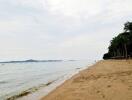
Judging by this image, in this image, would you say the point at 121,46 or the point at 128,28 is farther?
the point at 121,46

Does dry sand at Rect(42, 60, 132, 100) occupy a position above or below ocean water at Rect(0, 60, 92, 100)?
above

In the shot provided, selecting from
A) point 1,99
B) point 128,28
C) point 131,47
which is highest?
point 128,28

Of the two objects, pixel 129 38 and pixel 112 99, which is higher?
pixel 129 38

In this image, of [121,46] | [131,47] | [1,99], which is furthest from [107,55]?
[1,99]

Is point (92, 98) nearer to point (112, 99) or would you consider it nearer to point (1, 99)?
point (112, 99)

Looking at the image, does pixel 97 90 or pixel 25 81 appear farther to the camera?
pixel 25 81

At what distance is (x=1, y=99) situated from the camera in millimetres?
21734

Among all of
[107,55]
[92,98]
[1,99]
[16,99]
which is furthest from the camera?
[107,55]

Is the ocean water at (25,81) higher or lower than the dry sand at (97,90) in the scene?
lower

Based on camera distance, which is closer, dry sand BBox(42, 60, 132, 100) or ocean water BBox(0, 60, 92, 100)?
dry sand BBox(42, 60, 132, 100)

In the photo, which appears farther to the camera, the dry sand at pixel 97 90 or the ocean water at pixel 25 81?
the ocean water at pixel 25 81

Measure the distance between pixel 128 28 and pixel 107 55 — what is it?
49.5m

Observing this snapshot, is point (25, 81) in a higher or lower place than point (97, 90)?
lower

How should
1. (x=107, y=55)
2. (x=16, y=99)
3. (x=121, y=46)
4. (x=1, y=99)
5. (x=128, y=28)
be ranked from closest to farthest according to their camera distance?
(x=16, y=99), (x=1, y=99), (x=128, y=28), (x=121, y=46), (x=107, y=55)
